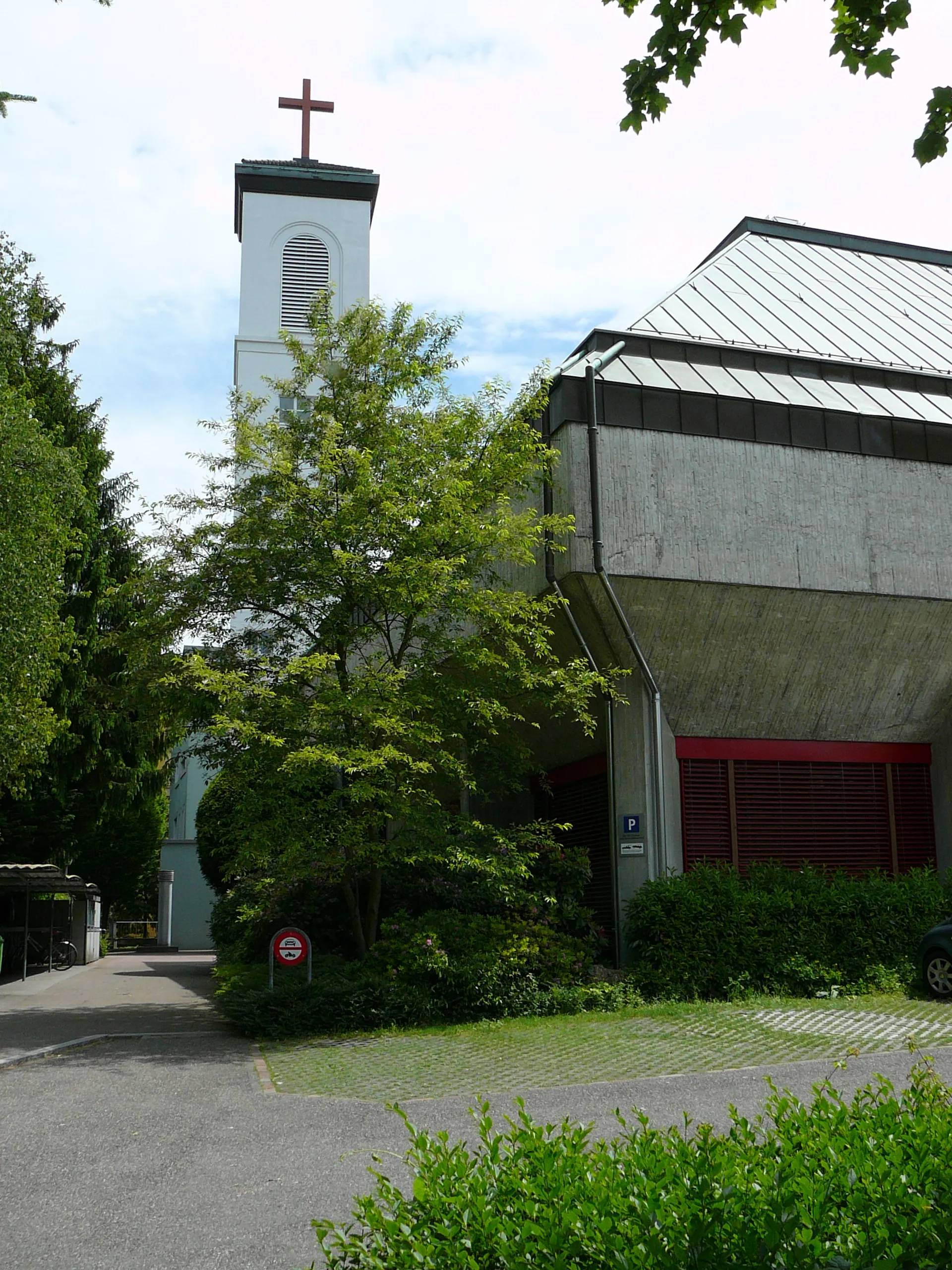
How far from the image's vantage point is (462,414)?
16594mm

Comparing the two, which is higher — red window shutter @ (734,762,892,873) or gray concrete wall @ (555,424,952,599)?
gray concrete wall @ (555,424,952,599)

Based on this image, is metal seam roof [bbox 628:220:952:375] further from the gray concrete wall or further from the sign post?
the sign post

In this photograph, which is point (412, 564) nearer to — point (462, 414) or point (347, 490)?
point (347, 490)

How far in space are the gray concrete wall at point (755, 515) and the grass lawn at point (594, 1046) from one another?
242 inches

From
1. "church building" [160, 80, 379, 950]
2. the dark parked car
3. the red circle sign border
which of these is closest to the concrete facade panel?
the dark parked car

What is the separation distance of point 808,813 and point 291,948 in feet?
29.2

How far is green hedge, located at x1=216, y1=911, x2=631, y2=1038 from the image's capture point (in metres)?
13.5

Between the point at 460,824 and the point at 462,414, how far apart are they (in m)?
5.69

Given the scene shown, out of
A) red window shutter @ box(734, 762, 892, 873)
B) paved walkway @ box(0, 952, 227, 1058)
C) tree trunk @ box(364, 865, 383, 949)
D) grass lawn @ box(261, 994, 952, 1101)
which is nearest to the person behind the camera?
grass lawn @ box(261, 994, 952, 1101)

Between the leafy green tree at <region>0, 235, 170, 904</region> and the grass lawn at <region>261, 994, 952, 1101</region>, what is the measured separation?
11.8 m

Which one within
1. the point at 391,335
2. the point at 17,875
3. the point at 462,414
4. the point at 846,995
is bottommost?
the point at 846,995

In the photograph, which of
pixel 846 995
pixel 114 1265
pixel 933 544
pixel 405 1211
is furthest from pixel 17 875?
pixel 405 1211

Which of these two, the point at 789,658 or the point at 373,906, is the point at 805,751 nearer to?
the point at 789,658

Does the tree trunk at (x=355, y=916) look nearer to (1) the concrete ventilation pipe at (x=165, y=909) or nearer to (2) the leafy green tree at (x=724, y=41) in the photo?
(2) the leafy green tree at (x=724, y=41)
